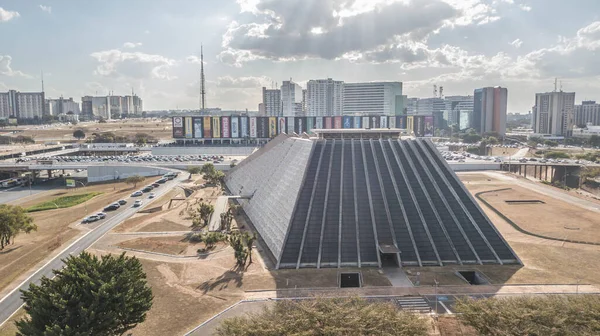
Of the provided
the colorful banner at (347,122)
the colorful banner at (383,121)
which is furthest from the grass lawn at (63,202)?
the colorful banner at (383,121)

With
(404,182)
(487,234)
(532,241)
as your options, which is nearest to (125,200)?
(404,182)

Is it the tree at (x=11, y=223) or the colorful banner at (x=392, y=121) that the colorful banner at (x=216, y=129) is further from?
the tree at (x=11, y=223)

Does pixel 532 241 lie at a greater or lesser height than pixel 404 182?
lesser

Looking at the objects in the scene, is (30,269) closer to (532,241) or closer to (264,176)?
(264,176)

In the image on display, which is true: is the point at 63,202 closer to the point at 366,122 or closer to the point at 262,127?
the point at 262,127

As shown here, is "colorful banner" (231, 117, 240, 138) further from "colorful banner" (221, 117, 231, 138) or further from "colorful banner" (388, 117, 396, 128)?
"colorful banner" (388, 117, 396, 128)

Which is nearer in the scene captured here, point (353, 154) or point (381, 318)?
point (381, 318)
